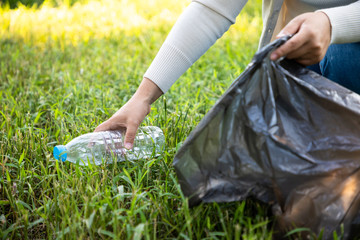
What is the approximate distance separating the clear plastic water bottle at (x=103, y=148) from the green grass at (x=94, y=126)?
6cm

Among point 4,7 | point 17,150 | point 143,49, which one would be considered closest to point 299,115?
point 17,150

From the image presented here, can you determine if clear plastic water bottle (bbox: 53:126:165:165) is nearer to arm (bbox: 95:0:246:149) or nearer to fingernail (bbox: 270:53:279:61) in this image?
arm (bbox: 95:0:246:149)

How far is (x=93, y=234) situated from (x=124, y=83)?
79.3 inches

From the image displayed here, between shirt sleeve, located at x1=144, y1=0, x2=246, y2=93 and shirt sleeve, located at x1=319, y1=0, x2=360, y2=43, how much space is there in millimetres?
497

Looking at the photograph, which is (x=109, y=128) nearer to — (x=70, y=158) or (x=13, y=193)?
(x=70, y=158)

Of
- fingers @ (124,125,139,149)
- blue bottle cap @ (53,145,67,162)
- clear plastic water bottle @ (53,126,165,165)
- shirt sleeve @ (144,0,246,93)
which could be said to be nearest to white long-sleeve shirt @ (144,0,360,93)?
shirt sleeve @ (144,0,246,93)

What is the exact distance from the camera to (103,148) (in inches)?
80.4

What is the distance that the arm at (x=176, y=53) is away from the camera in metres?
1.82

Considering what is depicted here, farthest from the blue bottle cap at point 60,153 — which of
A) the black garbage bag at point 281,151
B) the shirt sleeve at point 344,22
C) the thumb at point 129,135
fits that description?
the shirt sleeve at point 344,22

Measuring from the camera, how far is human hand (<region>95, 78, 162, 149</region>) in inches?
70.1

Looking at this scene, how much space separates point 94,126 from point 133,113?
60 cm

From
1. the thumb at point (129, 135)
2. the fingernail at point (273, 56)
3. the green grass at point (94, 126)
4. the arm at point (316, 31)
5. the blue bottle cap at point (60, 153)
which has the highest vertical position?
the arm at point (316, 31)

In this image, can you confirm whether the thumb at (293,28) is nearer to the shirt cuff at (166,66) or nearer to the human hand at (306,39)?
the human hand at (306,39)

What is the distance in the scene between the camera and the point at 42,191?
175 cm
